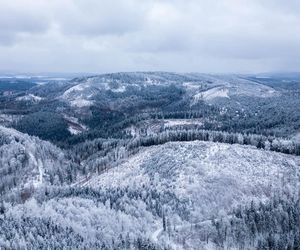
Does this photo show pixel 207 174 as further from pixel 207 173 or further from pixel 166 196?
pixel 166 196

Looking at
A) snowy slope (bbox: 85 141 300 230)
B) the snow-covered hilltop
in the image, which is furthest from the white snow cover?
the snow-covered hilltop

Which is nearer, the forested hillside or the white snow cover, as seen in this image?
the forested hillside

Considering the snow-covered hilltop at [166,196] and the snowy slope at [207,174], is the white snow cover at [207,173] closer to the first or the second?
the snowy slope at [207,174]

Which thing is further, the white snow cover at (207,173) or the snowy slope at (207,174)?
the white snow cover at (207,173)

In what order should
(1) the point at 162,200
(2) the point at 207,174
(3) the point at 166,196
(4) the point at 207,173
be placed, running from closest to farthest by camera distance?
(1) the point at 162,200 → (3) the point at 166,196 → (2) the point at 207,174 → (4) the point at 207,173

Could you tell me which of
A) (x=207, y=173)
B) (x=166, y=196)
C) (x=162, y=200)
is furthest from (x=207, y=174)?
(x=162, y=200)

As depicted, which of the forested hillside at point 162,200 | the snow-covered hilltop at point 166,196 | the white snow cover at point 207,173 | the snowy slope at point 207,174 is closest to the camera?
the forested hillside at point 162,200

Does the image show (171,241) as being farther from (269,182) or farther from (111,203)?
(269,182)

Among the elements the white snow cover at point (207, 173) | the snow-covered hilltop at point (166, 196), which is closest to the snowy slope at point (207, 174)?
the white snow cover at point (207, 173)

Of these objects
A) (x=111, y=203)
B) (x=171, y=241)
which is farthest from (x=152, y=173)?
(x=171, y=241)

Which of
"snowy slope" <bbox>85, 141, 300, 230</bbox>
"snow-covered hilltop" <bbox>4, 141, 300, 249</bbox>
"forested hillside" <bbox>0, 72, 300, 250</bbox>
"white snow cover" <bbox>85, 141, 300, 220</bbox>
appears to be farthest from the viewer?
"white snow cover" <bbox>85, 141, 300, 220</bbox>

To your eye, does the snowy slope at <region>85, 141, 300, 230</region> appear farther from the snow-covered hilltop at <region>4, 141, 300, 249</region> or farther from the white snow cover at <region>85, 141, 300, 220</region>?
the snow-covered hilltop at <region>4, 141, 300, 249</region>
